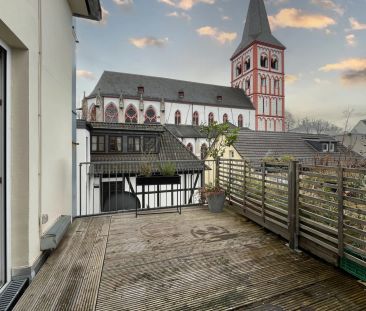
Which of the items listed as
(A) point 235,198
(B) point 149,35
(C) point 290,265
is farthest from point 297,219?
(B) point 149,35

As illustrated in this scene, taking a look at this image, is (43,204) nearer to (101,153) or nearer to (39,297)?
(39,297)

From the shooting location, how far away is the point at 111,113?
25.8 metres

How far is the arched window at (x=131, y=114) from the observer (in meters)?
26.5

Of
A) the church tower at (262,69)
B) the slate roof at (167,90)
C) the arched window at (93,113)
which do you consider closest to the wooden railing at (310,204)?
the arched window at (93,113)

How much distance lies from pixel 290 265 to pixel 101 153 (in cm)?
1089

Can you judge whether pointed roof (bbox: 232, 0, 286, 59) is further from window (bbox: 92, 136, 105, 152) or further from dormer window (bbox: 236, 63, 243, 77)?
window (bbox: 92, 136, 105, 152)

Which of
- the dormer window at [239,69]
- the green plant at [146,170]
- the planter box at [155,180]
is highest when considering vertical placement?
the dormer window at [239,69]

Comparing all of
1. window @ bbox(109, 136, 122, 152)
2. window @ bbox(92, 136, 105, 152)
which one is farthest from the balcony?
window @ bbox(109, 136, 122, 152)

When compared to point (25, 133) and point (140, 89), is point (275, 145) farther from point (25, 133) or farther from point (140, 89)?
point (140, 89)

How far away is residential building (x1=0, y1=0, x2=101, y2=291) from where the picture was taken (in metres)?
1.79

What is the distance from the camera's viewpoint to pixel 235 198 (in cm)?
420

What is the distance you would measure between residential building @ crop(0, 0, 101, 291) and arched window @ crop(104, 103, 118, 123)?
2448cm

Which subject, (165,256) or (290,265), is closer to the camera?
(290,265)

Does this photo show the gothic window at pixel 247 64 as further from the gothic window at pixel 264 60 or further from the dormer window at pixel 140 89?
the dormer window at pixel 140 89
